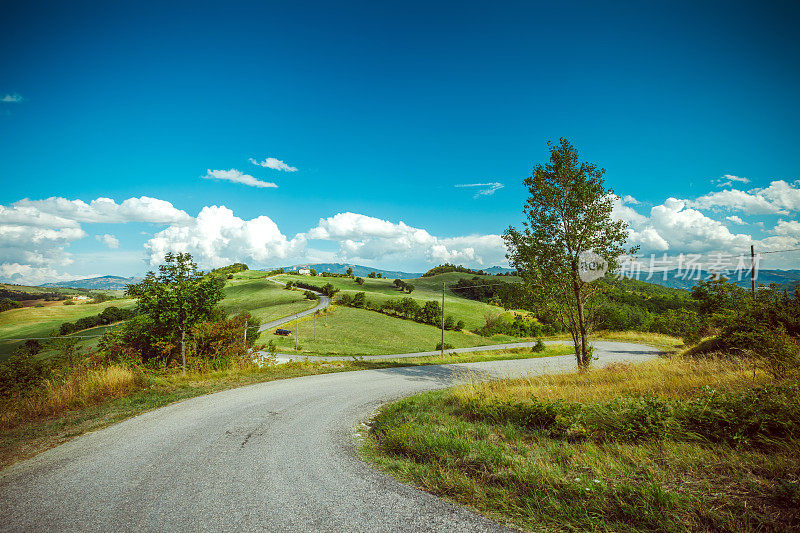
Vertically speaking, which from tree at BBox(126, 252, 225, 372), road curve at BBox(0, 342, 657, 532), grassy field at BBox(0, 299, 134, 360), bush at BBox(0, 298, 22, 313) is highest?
tree at BBox(126, 252, 225, 372)

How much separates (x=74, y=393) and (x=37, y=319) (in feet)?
311

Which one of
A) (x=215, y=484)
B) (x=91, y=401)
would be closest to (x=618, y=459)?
(x=215, y=484)

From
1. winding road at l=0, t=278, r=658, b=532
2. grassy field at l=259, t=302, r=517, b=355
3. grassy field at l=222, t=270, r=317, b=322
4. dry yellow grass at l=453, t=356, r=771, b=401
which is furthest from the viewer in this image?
grassy field at l=222, t=270, r=317, b=322

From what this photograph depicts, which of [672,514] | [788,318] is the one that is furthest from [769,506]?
[788,318]

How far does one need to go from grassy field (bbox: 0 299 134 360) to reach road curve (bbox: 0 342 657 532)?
236ft

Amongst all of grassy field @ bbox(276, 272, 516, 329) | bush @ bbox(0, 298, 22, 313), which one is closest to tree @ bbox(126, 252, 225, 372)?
grassy field @ bbox(276, 272, 516, 329)

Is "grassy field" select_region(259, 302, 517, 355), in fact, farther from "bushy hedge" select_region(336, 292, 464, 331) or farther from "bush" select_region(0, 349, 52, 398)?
"bush" select_region(0, 349, 52, 398)

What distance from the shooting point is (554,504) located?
3865 mm

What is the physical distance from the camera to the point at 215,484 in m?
4.83

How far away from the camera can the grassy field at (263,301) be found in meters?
67.2

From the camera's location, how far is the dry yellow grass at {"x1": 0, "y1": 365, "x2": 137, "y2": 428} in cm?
838

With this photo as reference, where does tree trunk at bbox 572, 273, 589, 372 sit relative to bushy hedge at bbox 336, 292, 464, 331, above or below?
above

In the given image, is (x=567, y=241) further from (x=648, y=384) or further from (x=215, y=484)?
(x=215, y=484)

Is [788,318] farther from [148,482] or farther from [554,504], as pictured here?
[148,482]
